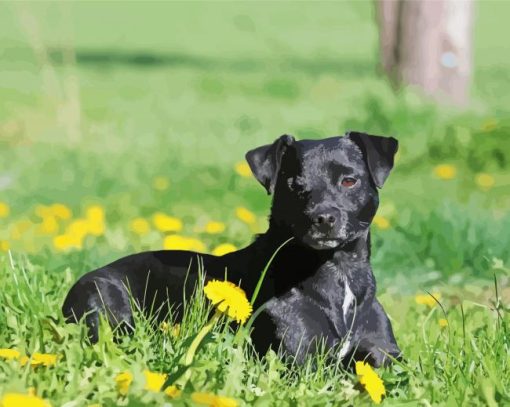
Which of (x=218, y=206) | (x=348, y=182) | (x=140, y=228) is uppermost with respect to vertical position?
(x=348, y=182)

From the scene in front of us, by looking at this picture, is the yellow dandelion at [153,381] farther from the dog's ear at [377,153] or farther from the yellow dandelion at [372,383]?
the dog's ear at [377,153]

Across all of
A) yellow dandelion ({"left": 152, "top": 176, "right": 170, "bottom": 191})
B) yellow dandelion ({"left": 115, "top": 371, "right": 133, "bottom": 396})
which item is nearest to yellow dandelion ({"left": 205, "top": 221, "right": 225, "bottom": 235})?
yellow dandelion ({"left": 152, "top": 176, "right": 170, "bottom": 191})

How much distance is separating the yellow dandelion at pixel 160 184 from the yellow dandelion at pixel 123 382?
17.9 ft

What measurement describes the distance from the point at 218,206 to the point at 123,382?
16.4 ft

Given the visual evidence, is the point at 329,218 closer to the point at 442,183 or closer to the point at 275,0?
the point at 442,183

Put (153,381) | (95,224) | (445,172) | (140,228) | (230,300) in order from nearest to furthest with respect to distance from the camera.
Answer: (153,381), (230,300), (95,224), (140,228), (445,172)

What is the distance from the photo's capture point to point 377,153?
4.57m

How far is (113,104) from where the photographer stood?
1548cm

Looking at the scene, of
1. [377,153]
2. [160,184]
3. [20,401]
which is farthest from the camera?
[160,184]

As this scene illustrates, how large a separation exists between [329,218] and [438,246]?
2.53 meters

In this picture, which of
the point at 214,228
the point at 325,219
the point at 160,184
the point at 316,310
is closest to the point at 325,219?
the point at 325,219

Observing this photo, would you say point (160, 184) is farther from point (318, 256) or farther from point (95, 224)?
point (318, 256)

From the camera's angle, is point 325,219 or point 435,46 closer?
point 325,219

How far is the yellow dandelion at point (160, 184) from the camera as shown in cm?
910
